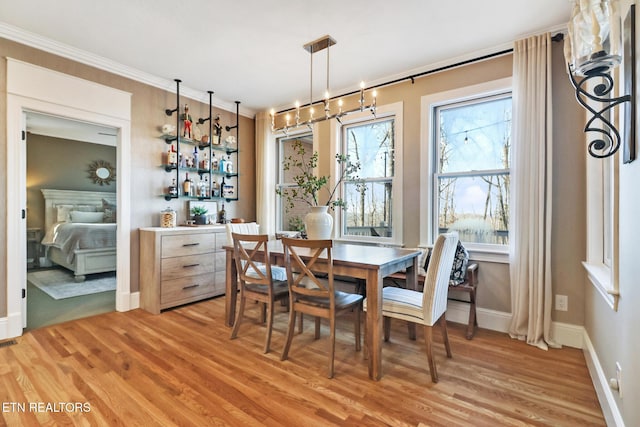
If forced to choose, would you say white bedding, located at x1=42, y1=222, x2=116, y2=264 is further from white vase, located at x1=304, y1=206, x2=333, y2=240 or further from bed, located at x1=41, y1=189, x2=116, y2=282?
white vase, located at x1=304, y1=206, x2=333, y2=240

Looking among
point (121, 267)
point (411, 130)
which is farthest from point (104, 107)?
point (411, 130)

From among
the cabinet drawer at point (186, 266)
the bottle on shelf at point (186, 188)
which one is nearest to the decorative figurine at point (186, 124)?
the bottle on shelf at point (186, 188)

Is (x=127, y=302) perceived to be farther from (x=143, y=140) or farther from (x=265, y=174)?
(x=265, y=174)

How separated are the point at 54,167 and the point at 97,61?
3.95 meters

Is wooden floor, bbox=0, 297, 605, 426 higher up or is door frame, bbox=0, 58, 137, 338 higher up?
door frame, bbox=0, 58, 137, 338

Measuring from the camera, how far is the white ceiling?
236cm

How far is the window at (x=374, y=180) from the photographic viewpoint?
3537 millimetres

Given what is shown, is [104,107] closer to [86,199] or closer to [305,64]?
[305,64]

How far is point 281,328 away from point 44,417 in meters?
1.70

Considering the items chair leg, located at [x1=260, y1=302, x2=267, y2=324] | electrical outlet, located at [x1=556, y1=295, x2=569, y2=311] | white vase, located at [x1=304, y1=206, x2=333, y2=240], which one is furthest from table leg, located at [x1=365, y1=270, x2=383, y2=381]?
electrical outlet, located at [x1=556, y1=295, x2=569, y2=311]

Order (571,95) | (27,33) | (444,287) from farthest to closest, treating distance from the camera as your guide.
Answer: (27,33), (571,95), (444,287)

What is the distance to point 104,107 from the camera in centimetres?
331

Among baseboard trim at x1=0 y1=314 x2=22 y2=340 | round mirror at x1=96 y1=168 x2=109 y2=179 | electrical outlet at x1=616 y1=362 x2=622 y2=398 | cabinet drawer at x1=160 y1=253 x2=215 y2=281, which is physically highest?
round mirror at x1=96 y1=168 x2=109 y2=179

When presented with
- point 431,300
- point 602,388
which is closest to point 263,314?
point 431,300
